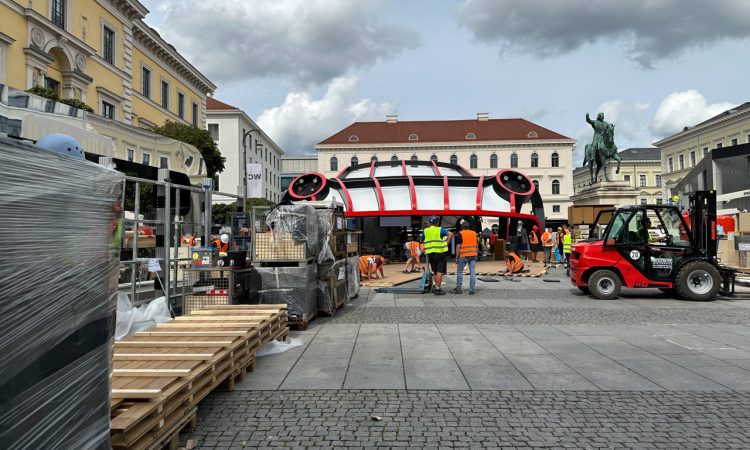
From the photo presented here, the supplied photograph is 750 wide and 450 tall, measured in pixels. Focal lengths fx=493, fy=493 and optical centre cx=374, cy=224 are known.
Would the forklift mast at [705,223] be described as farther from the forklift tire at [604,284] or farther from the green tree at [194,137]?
the green tree at [194,137]

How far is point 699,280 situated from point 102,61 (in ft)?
118

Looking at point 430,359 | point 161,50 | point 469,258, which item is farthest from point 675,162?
point 430,359

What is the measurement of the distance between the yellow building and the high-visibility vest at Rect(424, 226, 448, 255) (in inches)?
226

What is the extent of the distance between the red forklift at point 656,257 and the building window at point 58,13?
31614 mm

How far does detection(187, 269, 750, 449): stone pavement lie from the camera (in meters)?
4.03

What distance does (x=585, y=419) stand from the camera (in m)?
4.36

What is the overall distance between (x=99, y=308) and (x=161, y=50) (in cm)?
4660

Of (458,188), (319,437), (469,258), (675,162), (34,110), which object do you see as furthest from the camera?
(675,162)

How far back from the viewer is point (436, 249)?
41.8 ft

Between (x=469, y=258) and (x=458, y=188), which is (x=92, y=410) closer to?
(x=469, y=258)

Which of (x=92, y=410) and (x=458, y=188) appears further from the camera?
(x=458, y=188)

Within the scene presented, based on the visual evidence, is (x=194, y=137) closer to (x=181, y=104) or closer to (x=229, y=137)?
(x=181, y=104)

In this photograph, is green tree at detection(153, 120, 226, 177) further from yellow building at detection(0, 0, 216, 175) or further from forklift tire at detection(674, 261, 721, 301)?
forklift tire at detection(674, 261, 721, 301)

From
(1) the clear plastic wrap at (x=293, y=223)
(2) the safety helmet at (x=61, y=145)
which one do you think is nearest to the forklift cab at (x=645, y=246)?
(1) the clear plastic wrap at (x=293, y=223)
